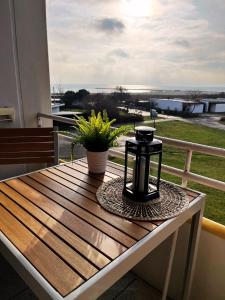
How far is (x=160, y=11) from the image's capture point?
1829mm

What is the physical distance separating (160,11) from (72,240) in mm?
1884

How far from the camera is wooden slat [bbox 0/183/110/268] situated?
671 millimetres

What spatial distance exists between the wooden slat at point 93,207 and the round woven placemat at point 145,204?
0.03 metres

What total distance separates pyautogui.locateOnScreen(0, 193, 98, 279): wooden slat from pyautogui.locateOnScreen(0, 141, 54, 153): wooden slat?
0.91 metres

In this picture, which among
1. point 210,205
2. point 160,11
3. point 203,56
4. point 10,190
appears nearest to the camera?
point 10,190

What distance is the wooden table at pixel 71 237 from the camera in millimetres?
605

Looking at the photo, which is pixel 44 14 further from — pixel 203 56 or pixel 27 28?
pixel 203 56

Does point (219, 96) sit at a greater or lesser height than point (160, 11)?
lesser

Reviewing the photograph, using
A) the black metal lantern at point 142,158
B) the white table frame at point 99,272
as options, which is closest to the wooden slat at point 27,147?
the black metal lantern at point 142,158

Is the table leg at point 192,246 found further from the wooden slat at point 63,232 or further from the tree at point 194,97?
the tree at point 194,97

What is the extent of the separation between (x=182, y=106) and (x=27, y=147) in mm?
1487

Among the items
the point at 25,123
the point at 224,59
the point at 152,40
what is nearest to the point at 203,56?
the point at 224,59

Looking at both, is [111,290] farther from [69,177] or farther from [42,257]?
[42,257]

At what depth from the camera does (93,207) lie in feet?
3.16
